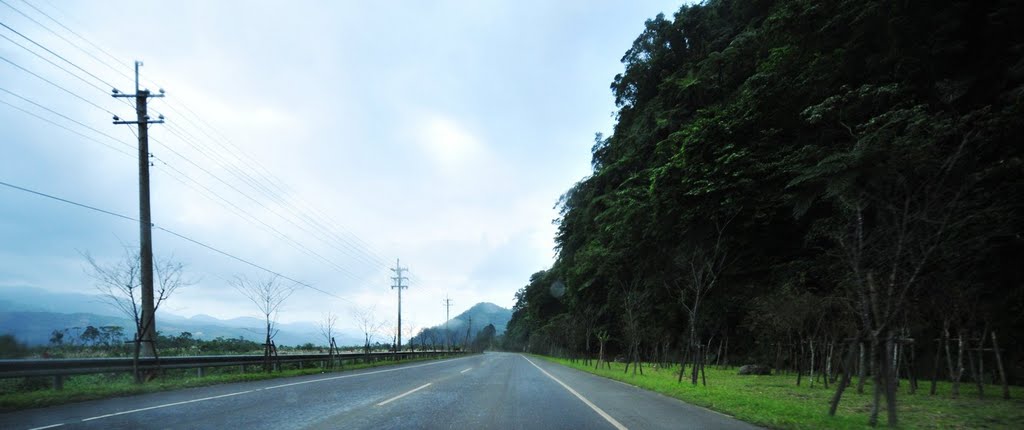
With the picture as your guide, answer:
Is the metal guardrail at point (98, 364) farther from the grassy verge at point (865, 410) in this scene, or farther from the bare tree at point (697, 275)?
the bare tree at point (697, 275)

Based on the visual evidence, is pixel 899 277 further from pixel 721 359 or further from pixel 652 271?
pixel 721 359

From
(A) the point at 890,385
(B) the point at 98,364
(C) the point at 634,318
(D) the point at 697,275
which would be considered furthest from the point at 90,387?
(C) the point at 634,318

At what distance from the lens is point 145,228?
19.0 meters

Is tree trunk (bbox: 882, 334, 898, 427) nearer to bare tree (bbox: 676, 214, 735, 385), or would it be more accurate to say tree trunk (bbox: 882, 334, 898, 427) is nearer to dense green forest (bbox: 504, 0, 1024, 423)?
dense green forest (bbox: 504, 0, 1024, 423)

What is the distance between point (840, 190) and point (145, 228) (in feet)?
75.7

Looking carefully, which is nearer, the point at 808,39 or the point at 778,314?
the point at 778,314

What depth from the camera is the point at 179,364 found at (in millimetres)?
18031

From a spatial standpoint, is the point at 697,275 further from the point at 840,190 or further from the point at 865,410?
the point at 865,410

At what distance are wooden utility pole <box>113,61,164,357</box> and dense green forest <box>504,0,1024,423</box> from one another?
19.5 meters

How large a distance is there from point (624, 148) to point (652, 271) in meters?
12.4

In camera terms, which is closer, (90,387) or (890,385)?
(890,385)

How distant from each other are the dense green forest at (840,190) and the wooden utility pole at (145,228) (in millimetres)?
19511

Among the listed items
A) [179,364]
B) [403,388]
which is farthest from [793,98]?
[179,364]

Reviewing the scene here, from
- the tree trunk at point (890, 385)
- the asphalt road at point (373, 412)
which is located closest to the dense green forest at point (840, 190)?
the tree trunk at point (890, 385)
